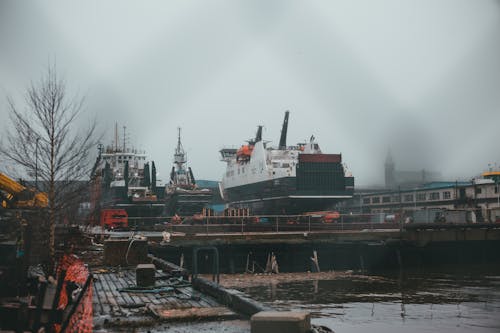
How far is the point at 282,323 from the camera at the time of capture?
7488 millimetres

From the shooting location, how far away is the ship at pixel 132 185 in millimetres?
54438

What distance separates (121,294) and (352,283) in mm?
17597

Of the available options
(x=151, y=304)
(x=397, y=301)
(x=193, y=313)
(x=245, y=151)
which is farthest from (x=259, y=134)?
(x=193, y=313)

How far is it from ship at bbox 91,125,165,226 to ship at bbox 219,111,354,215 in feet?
33.3

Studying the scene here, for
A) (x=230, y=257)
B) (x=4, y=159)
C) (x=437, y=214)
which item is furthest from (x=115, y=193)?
(x=4, y=159)

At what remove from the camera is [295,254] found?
34.3 meters

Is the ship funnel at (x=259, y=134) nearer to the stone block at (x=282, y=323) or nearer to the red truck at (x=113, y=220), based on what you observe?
the red truck at (x=113, y=220)

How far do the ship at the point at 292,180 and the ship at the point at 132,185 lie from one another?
33.3 feet

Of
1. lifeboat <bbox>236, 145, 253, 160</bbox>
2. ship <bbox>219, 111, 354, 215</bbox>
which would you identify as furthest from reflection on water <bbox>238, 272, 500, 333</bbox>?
lifeboat <bbox>236, 145, 253, 160</bbox>

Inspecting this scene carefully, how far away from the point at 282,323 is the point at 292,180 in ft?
154

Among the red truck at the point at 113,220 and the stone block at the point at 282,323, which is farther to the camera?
the red truck at the point at 113,220

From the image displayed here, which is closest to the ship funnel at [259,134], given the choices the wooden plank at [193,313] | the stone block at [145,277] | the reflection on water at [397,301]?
the reflection on water at [397,301]

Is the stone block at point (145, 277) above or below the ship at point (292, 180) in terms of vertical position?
below

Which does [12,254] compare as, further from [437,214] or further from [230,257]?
[437,214]
